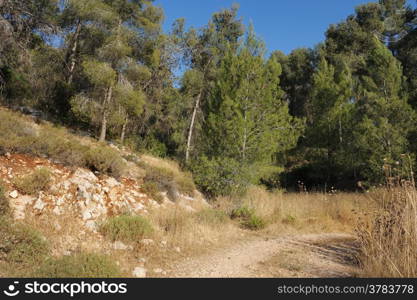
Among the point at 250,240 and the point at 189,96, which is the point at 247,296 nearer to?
the point at 250,240

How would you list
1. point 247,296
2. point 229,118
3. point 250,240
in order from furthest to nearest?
point 229,118 → point 250,240 → point 247,296

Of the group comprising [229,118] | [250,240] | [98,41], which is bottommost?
[250,240]

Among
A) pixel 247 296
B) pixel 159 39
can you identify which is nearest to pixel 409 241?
pixel 247 296

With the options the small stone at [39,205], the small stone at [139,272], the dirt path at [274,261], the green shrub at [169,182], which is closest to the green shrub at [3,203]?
the small stone at [39,205]

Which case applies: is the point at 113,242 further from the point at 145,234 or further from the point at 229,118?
the point at 229,118

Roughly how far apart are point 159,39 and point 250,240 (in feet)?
47.0

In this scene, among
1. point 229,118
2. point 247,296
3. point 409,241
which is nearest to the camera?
point 247,296

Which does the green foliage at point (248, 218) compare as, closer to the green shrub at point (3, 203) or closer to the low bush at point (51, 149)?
the low bush at point (51, 149)

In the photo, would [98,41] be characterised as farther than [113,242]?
Yes

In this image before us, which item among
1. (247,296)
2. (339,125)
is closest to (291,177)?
(339,125)

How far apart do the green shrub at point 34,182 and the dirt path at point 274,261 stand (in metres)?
3.66

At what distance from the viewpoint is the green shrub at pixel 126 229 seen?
17.0ft

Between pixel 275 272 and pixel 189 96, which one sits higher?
pixel 189 96

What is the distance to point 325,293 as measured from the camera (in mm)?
3248
